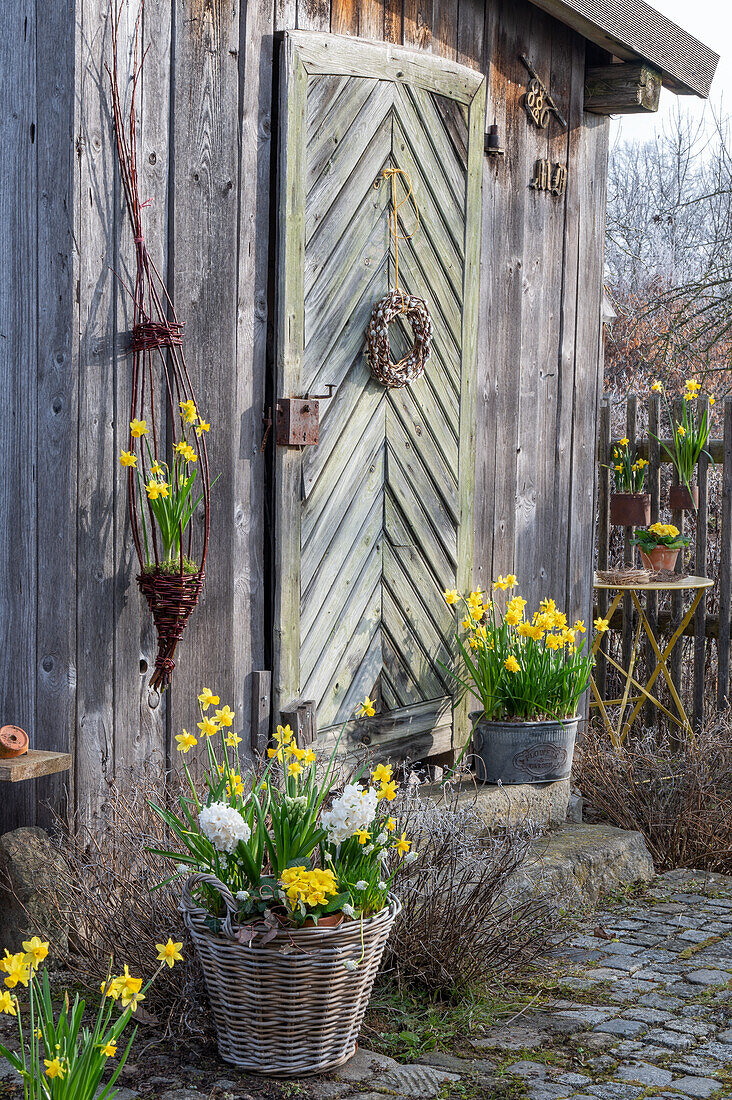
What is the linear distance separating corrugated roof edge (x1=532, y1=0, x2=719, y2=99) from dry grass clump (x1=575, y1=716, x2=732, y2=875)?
352cm

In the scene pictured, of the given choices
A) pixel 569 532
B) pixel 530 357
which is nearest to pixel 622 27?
pixel 530 357

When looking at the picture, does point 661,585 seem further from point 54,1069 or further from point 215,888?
point 54,1069

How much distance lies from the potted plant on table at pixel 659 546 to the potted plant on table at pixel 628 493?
0.18 m

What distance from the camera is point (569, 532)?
6812 mm

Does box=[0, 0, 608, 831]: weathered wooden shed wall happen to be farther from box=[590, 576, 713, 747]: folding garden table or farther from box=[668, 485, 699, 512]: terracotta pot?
box=[668, 485, 699, 512]: terracotta pot

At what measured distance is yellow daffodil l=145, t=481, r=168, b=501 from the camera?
13.3 ft

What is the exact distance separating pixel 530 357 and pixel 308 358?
186 cm

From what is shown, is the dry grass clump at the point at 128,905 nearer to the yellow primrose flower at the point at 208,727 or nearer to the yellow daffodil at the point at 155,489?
the yellow primrose flower at the point at 208,727

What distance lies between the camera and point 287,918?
3.19 meters

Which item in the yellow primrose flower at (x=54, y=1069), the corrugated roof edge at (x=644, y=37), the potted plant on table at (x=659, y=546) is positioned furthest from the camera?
the potted plant on table at (x=659, y=546)

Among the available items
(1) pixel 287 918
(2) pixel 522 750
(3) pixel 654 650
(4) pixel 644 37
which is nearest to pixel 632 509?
(3) pixel 654 650

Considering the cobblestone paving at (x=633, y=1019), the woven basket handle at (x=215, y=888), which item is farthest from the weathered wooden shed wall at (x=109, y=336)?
the cobblestone paving at (x=633, y=1019)

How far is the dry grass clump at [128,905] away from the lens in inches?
140

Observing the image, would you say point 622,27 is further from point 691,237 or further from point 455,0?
point 691,237
